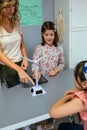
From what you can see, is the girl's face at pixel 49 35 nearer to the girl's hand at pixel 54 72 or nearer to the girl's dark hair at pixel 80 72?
the girl's hand at pixel 54 72

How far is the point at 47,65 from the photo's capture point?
7.02 ft

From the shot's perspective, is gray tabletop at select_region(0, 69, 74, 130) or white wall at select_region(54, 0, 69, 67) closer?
gray tabletop at select_region(0, 69, 74, 130)

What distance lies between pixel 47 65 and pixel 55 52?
0.53 ft

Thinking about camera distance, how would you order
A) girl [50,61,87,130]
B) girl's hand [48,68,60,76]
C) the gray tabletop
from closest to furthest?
girl [50,61,87,130], the gray tabletop, girl's hand [48,68,60,76]

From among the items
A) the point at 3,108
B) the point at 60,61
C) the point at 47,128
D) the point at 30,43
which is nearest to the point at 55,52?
the point at 60,61

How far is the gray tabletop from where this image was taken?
46.1 inches

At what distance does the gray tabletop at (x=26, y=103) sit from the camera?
3.84 feet

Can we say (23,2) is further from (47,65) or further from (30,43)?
(47,65)

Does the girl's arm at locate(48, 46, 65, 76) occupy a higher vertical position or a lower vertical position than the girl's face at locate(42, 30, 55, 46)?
lower

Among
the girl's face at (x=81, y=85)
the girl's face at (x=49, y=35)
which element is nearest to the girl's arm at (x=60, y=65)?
the girl's face at (x=49, y=35)

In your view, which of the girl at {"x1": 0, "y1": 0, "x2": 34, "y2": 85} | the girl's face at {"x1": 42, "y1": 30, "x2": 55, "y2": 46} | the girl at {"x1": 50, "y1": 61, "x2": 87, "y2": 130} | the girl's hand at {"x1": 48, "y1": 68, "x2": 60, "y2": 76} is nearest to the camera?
the girl at {"x1": 50, "y1": 61, "x2": 87, "y2": 130}

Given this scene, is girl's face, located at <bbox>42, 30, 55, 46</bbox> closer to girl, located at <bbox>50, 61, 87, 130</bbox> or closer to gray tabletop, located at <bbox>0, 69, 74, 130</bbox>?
gray tabletop, located at <bbox>0, 69, 74, 130</bbox>

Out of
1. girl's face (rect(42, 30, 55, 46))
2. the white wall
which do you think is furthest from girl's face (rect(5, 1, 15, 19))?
the white wall

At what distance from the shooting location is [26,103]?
4.46 ft
